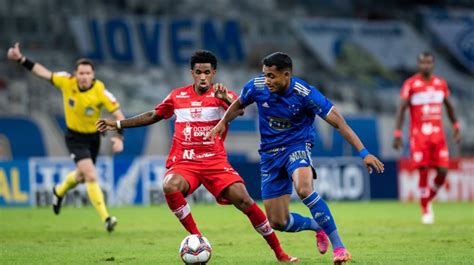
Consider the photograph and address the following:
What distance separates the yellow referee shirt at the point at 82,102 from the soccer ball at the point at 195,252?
6.19m

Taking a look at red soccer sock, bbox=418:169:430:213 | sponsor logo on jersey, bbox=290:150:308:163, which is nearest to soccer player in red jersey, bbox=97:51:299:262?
sponsor logo on jersey, bbox=290:150:308:163

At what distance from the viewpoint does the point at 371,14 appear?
3688 cm

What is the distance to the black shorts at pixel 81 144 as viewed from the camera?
1586 centimetres

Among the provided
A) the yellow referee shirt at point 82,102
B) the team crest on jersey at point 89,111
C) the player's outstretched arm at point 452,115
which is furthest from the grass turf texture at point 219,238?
the team crest on jersey at point 89,111

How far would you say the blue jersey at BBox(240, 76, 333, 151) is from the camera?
10.2 meters

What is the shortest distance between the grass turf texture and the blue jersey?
1336mm

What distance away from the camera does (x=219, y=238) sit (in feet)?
46.1

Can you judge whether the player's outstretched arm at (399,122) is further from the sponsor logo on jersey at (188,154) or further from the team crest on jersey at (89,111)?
the sponsor logo on jersey at (188,154)

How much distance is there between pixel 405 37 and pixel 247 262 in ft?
89.1

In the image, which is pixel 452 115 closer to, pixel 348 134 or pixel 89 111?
pixel 89 111

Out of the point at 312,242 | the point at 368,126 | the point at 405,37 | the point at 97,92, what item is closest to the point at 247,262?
the point at 312,242

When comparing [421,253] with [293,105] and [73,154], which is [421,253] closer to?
[293,105]

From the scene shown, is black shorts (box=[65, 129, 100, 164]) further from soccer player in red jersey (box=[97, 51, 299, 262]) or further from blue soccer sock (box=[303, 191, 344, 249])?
blue soccer sock (box=[303, 191, 344, 249])

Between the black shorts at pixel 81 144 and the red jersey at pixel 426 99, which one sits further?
the red jersey at pixel 426 99
